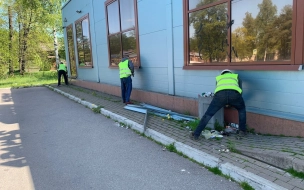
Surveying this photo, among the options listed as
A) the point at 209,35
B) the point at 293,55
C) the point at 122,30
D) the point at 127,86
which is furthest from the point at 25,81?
the point at 293,55

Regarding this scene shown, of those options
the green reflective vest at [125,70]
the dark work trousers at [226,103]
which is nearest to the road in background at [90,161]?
the dark work trousers at [226,103]

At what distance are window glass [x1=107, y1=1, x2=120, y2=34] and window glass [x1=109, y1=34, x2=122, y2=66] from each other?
0.97ft

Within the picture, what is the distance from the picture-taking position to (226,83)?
431cm

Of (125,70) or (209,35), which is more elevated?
(209,35)

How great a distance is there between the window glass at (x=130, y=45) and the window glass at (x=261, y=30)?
4.44 meters

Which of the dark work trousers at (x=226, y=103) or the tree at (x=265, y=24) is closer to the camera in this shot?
the dark work trousers at (x=226, y=103)

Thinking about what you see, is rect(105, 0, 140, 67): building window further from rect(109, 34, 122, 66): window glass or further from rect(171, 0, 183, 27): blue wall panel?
rect(171, 0, 183, 27): blue wall panel

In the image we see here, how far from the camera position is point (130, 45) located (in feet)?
30.0

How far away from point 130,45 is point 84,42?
561 centimetres

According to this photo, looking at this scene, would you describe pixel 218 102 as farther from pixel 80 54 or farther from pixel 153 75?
pixel 80 54

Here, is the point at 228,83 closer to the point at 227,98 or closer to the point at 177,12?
the point at 227,98

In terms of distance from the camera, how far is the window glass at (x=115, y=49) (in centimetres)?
999


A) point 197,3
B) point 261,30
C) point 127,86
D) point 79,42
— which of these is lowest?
point 127,86

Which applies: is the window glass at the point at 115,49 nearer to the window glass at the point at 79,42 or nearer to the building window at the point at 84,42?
the building window at the point at 84,42
